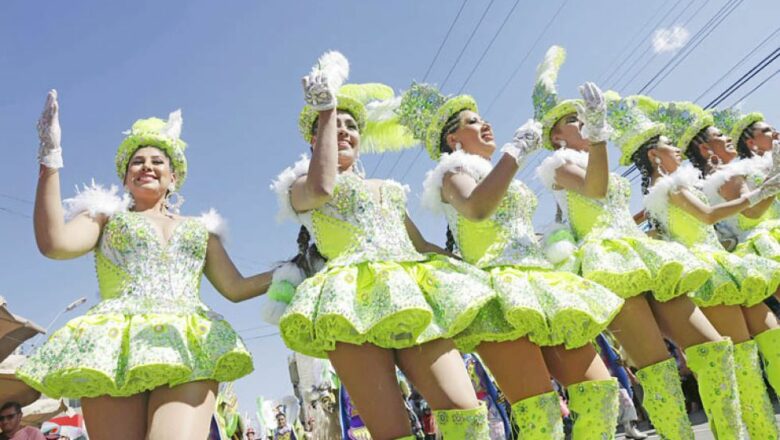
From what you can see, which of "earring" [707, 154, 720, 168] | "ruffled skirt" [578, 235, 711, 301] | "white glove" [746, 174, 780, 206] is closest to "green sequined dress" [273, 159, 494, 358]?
"ruffled skirt" [578, 235, 711, 301]

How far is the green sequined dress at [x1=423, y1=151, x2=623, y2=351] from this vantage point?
2.52 metres

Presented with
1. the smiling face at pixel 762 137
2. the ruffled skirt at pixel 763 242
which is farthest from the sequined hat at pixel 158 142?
the smiling face at pixel 762 137

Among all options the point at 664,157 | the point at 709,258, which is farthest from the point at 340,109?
the point at 709,258

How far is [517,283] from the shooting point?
2592 mm

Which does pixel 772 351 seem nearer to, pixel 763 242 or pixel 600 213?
pixel 763 242

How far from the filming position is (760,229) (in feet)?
14.7

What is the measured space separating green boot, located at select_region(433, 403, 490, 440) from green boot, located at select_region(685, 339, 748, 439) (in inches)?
62.8

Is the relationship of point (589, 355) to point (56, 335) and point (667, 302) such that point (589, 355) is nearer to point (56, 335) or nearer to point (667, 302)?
point (667, 302)

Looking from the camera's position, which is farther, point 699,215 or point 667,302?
point 699,215

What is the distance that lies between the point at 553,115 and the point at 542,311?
1663 mm

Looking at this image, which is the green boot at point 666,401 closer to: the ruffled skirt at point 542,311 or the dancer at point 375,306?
the ruffled skirt at point 542,311

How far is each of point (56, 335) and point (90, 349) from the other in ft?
0.81

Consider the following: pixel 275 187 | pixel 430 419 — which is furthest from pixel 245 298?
pixel 430 419

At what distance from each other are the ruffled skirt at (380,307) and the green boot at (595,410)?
2.16 ft
